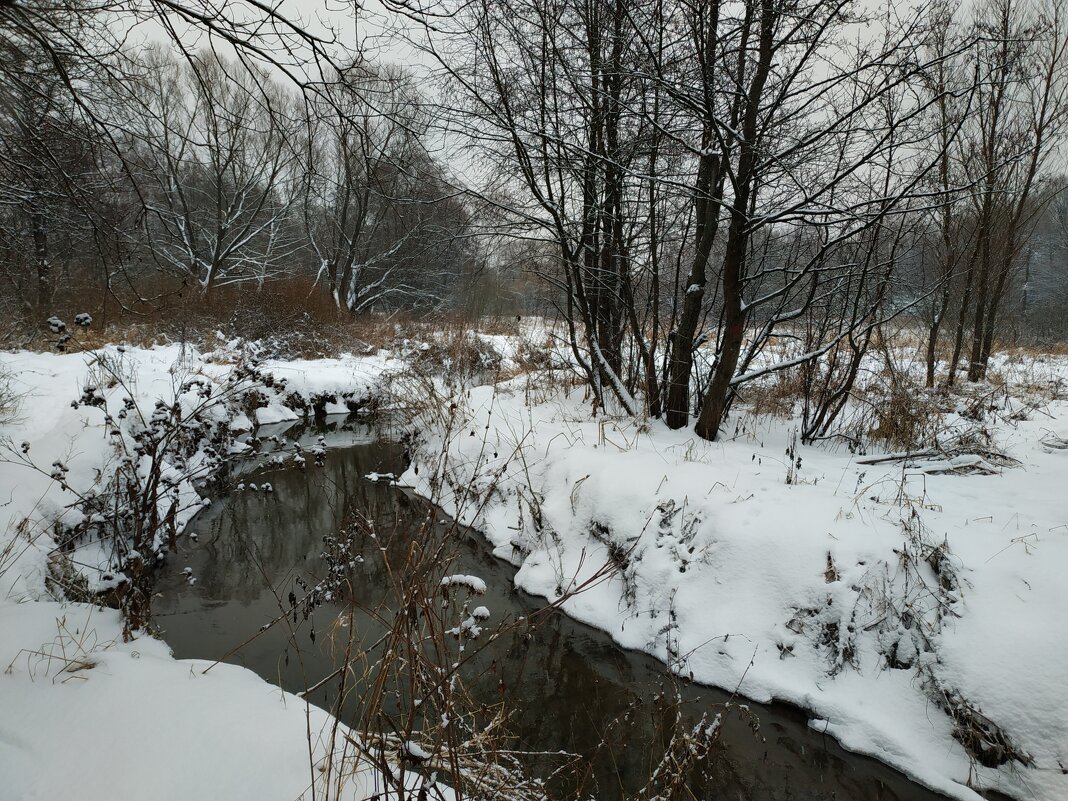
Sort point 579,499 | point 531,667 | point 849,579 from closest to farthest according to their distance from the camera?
point 849,579, point 531,667, point 579,499

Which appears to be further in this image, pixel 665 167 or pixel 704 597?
pixel 665 167

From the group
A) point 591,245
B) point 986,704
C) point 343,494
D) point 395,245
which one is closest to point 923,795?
point 986,704

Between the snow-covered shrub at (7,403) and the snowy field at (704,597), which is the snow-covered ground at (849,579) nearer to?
the snowy field at (704,597)

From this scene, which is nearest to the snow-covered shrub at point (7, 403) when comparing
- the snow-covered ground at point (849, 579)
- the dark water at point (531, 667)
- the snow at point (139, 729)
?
the dark water at point (531, 667)

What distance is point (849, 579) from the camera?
326cm

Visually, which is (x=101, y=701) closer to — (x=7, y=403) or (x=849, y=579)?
(x=849, y=579)

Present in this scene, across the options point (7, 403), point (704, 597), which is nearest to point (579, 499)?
point (704, 597)

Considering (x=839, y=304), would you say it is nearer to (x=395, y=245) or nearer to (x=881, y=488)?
(x=881, y=488)

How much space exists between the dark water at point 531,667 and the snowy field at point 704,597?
18cm

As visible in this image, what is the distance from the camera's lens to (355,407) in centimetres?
1067

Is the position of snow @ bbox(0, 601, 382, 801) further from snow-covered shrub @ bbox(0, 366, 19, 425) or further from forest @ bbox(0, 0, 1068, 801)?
snow-covered shrub @ bbox(0, 366, 19, 425)

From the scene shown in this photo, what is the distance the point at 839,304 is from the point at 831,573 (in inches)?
142

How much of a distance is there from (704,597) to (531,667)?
1.28 meters

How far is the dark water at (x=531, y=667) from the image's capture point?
9.07 feet
